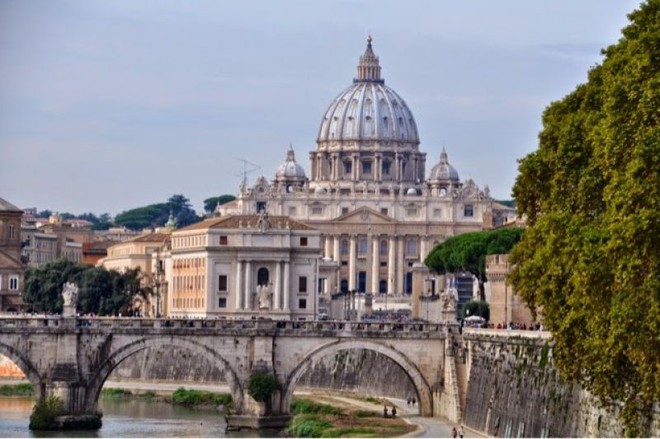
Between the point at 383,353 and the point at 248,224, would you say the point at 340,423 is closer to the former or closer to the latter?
the point at 383,353

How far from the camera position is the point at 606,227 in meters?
45.5

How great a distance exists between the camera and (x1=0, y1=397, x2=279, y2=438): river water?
73.2m

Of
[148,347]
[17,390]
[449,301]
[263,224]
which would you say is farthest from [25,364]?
[263,224]

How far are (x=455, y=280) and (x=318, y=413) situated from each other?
183 ft

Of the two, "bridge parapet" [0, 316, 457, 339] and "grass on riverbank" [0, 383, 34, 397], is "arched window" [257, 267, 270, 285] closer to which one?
"grass on riverbank" [0, 383, 34, 397]

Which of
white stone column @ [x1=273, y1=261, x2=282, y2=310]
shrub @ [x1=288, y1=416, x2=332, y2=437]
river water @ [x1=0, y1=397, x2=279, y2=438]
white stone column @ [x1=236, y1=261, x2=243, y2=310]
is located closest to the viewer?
shrub @ [x1=288, y1=416, x2=332, y2=437]

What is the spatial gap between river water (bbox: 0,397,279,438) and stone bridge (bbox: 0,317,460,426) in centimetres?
143

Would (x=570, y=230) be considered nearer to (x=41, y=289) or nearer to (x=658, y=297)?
(x=658, y=297)

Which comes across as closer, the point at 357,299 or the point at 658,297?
the point at 658,297

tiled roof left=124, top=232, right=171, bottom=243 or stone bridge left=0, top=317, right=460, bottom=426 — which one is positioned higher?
tiled roof left=124, top=232, right=171, bottom=243

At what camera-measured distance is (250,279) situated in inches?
4884

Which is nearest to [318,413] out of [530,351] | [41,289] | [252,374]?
[252,374]

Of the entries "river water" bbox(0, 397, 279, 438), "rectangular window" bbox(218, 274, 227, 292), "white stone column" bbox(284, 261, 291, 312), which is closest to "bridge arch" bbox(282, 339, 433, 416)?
"river water" bbox(0, 397, 279, 438)

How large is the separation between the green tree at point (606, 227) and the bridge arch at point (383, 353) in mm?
24908
